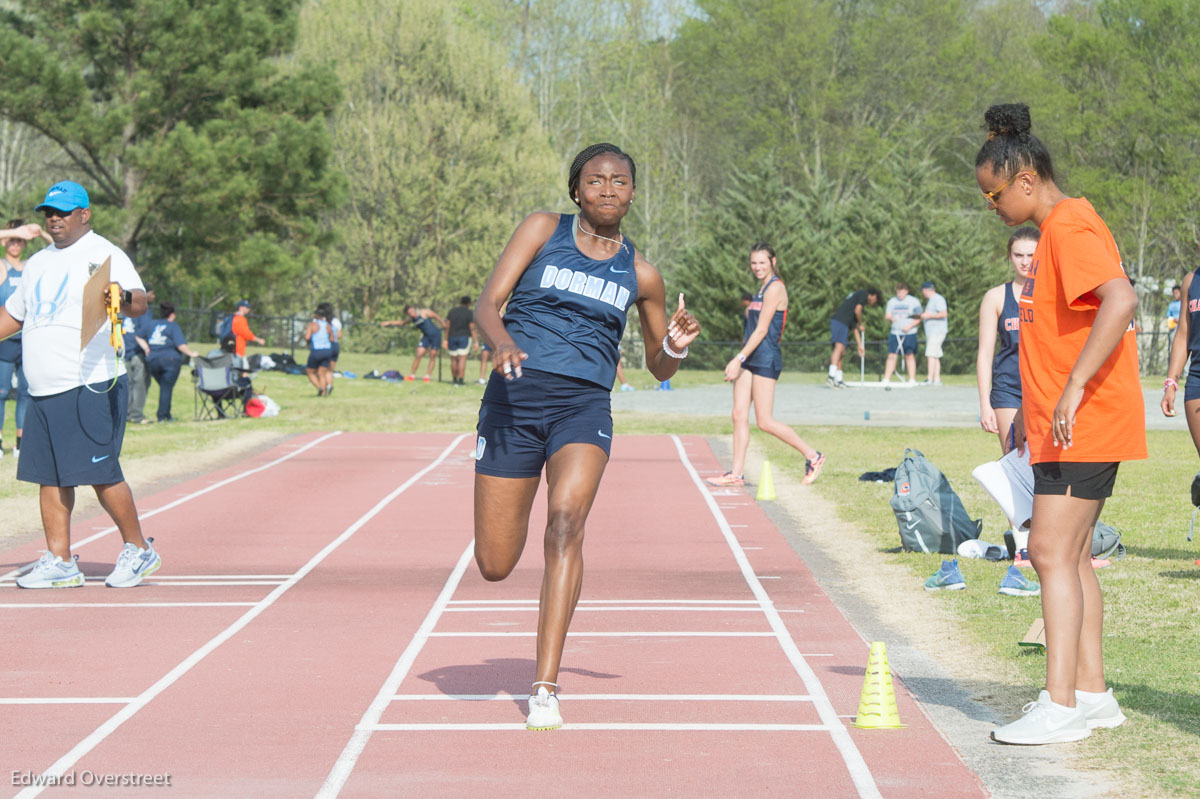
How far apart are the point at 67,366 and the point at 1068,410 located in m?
5.30

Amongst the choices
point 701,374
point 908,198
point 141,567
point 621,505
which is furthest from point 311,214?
point 141,567

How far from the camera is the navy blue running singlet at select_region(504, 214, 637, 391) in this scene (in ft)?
16.9

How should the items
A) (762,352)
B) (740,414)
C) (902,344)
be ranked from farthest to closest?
1. (902,344)
2. (740,414)
3. (762,352)

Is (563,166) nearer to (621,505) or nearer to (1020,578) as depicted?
(621,505)

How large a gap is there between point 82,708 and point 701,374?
3031 cm

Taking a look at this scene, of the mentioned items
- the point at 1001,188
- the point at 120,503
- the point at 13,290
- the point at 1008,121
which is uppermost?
the point at 1008,121

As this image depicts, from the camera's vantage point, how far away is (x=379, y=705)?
5.41 metres

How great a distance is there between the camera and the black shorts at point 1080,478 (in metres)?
4.82

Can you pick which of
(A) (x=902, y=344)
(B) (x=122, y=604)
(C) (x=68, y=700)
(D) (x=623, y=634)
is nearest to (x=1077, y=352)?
(D) (x=623, y=634)

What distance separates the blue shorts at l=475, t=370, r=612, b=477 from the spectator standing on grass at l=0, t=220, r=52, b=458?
144 inches

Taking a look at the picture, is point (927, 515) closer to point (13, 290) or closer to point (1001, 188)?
point (1001, 188)

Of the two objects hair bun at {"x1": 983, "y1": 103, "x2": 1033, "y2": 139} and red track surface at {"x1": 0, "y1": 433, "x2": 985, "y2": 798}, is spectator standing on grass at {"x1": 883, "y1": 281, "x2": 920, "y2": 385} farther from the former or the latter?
hair bun at {"x1": 983, "y1": 103, "x2": 1033, "y2": 139}

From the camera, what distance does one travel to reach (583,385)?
5.18 m

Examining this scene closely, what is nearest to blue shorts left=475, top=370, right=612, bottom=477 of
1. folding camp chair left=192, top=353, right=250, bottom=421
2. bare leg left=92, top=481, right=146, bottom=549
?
bare leg left=92, top=481, right=146, bottom=549
